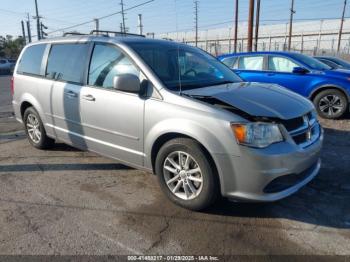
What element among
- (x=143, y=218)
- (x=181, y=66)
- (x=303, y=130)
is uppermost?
(x=181, y=66)

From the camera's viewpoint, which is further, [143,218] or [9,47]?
[9,47]

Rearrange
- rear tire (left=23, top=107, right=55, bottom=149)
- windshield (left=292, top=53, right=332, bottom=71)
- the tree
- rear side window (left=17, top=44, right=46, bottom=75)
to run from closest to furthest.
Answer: rear side window (left=17, top=44, right=46, bottom=75), rear tire (left=23, top=107, right=55, bottom=149), windshield (left=292, top=53, right=332, bottom=71), the tree

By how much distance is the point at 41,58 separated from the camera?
5312 mm

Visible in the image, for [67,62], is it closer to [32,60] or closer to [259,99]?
[32,60]

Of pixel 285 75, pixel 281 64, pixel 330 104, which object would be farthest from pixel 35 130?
pixel 330 104

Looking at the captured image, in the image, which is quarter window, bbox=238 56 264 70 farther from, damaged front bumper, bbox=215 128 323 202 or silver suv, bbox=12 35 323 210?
damaged front bumper, bbox=215 128 323 202

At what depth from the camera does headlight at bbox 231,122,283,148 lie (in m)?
3.04

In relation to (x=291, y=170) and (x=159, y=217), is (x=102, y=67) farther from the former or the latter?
(x=291, y=170)

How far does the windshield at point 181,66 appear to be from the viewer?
3.88m

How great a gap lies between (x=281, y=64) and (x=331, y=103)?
5.10ft

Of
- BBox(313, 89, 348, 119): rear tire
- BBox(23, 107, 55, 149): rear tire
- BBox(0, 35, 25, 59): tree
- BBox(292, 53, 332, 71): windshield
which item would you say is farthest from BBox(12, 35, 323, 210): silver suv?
BBox(0, 35, 25, 59): tree

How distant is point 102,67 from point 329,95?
5.80 metres

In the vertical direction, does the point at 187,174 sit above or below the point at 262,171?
below

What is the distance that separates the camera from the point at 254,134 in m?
3.06
